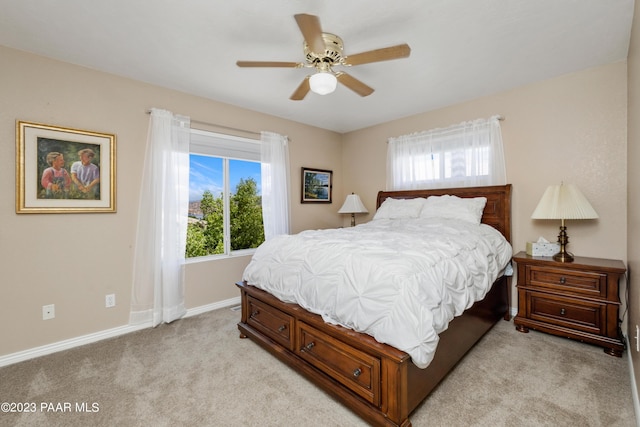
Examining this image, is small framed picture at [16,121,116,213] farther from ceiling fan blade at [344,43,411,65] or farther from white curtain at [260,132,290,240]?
ceiling fan blade at [344,43,411,65]

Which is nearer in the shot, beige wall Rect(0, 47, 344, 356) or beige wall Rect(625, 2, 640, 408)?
beige wall Rect(625, 2, 640, 408)

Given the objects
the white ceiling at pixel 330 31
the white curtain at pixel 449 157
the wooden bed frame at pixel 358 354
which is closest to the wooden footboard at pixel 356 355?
the wooden bed frame at pixel 358 354

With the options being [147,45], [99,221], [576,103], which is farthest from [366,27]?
[99,221]

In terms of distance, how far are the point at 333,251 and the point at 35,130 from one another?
103 inches

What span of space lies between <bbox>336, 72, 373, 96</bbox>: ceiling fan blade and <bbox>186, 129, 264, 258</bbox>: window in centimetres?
181

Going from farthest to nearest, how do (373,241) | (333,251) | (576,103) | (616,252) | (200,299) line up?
1. (200,299)
2. (576,103)
3. (616,252)
4. (373,241)
5. (333,251)

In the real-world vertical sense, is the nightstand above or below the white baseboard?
above

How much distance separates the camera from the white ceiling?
1.83 m

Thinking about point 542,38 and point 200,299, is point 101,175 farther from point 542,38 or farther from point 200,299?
point 542,38

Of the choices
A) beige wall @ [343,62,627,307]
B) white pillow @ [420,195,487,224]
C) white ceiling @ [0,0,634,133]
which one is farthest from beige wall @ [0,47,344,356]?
beige wall @ [343,62,627,307]

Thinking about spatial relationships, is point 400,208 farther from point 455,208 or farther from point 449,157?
point 449,157

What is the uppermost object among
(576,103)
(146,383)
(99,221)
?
(576,103)

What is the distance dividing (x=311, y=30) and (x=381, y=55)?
1.71 ft

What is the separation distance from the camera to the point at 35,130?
2.32 metres
